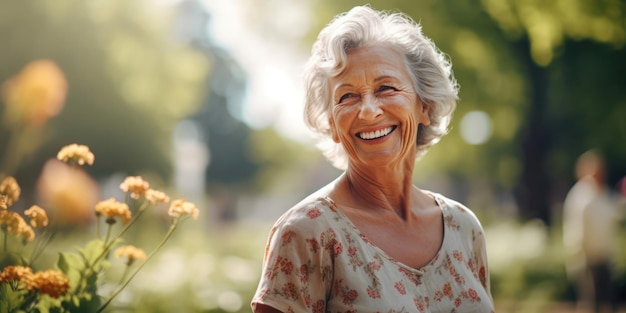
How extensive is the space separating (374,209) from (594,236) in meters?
6.06

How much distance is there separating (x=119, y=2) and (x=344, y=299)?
518 inches

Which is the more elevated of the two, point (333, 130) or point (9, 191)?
point (333, 130)

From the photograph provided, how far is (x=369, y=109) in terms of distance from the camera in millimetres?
2135

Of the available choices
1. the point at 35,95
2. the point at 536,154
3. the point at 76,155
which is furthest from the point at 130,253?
the point at 536,154

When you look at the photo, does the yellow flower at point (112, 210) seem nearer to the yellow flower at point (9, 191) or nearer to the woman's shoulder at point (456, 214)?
the yellow flower at point (9, 191)

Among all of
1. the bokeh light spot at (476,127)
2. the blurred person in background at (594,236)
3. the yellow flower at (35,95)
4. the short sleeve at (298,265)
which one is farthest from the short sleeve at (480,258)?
the bokeh light spot at (476,127)

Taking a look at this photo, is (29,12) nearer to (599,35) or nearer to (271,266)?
(599,35)

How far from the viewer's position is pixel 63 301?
2490mm

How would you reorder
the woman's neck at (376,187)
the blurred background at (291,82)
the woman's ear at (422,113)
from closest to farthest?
the woman's neck at (376,187) → the woman's ear at (422,113) → the blurred background at (291,82)

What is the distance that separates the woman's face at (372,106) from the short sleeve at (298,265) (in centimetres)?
27

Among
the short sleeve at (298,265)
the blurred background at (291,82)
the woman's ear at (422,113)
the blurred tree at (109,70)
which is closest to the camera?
the short sleeve at (298,265)

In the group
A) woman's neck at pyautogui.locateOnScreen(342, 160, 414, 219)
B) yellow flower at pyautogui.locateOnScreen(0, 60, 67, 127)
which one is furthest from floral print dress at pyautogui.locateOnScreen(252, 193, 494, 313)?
yellow flower at pyautogui.locateOnScreen(0, 60, 67, 127)

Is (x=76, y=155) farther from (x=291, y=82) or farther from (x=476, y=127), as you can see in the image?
(x=476, y=127)

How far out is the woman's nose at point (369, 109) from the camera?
213 cm
